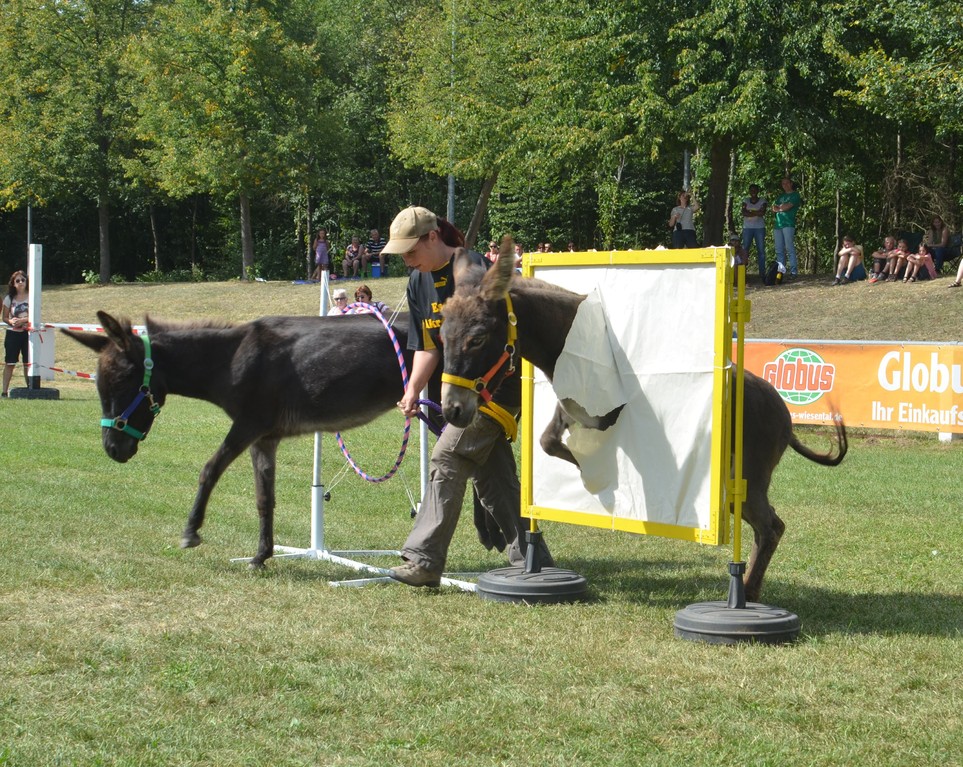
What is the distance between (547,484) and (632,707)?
2.44 metres

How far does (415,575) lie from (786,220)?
72.7 ft

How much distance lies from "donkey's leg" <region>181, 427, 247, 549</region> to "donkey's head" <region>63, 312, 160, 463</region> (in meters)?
0.56

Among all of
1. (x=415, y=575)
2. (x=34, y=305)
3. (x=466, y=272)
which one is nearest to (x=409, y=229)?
(x=466, y=272)

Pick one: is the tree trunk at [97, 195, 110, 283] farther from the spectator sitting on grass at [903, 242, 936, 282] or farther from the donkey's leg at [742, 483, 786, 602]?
the donkey's leg at [742, 483, 786, 602]

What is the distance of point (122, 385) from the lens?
25.9 ft

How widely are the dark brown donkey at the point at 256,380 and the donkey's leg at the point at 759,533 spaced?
2675mm

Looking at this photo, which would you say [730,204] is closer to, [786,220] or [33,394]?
[786,220]

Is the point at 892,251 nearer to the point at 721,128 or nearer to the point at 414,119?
the point at 721,128

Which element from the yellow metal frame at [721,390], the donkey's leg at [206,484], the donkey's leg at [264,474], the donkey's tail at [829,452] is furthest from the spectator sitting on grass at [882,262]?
the yellow metal frame at [721,390]

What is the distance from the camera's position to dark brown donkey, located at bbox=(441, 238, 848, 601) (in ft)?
19.4

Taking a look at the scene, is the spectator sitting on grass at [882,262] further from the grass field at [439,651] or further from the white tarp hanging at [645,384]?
the white tarp hanging at [645,384]

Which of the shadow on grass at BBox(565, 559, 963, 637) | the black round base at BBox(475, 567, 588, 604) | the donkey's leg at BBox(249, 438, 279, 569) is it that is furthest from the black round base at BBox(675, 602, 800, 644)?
the donkey's leg at BBox(249, 438, 279, 569)

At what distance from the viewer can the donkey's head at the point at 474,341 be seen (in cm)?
589

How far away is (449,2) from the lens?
39219 millimetres
